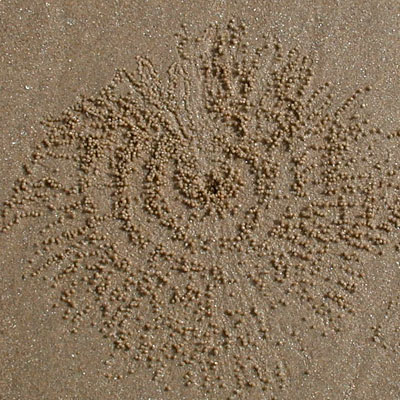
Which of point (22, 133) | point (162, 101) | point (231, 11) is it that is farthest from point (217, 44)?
point (22, 133)

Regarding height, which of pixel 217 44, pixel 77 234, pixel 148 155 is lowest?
pixel 77 234

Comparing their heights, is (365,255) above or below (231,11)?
below

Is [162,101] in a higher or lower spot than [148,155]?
higher

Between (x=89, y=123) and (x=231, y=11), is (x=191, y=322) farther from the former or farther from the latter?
(x=231, y=11)

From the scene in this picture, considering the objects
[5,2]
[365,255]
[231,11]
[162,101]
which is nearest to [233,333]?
[365,255]

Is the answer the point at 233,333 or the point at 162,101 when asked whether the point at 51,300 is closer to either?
the point at 233,333

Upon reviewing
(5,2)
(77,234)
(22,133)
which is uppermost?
(5,2)
